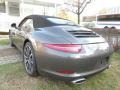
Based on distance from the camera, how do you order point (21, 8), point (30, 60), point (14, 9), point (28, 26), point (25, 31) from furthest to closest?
point (14, 9) < point (21, 8) < point (28, 26) < point (25, 31) < point (30, 60)

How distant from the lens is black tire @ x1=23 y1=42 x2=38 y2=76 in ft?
10.7

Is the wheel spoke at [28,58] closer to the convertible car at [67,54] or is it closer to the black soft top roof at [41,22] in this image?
the convertible car at [67,54]

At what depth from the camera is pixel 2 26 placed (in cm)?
1297

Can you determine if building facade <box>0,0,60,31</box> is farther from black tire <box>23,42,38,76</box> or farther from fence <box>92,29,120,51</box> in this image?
black tire <box>23,42,38,76</box>

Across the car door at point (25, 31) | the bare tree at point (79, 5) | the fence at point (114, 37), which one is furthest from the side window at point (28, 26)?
the bare tree at point (79, 5)

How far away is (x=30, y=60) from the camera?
3449mm

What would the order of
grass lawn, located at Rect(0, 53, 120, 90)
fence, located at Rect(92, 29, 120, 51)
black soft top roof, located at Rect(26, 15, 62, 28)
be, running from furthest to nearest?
fence, located at Rect(92, 29, 120, 51), black soft top roof, located at Rect(26, 15, 62, 28), grass lawn, located at Rect(0, 53, 120, 90)

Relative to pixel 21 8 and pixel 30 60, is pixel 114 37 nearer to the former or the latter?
pixel 30 60

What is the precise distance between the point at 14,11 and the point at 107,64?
1476cm

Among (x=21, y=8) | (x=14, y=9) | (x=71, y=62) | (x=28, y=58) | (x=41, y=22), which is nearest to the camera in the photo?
(x=71, y=62)

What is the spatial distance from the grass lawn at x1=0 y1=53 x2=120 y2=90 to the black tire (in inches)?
6.2

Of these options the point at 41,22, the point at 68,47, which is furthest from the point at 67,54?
the point at 41,22

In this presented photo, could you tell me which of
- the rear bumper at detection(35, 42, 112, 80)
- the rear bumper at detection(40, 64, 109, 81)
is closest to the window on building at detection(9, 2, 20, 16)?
the rear bumper at detection(35, 42, 112, 80)

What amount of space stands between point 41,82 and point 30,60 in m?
0.54
